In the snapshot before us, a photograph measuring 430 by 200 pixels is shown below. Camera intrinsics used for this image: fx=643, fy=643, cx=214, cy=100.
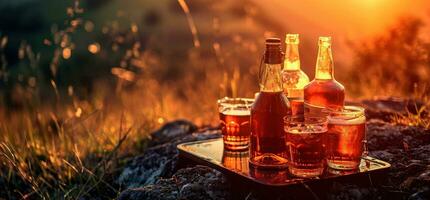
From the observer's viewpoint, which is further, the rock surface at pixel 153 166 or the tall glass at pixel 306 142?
the rock surface at pixel 153 166

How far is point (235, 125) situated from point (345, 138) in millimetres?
643

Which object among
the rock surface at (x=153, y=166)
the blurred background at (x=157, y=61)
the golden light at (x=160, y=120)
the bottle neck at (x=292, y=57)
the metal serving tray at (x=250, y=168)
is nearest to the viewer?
the metal serving tray at (x=250, y=168)

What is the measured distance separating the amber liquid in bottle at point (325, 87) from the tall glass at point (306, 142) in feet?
0.73

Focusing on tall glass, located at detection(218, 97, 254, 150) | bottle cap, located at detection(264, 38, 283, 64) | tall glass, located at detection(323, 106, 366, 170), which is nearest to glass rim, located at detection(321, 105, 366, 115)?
tall glass, located at detection(323, 106, 366, 170)

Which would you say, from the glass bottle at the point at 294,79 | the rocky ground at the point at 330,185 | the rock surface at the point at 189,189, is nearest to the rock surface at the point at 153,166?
the rocky ground at the point at 330,185

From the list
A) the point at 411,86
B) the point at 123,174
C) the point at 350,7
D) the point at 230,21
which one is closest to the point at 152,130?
the point at 123,174

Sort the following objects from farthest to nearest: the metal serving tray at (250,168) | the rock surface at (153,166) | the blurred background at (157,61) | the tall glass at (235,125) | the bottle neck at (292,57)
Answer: the blurred background at (157,61), the rock surface at (153,166), the tall glass at (235,125), the bottle neck at (292,57), the metal serving tray at (250,168)

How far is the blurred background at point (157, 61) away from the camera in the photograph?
4930mm

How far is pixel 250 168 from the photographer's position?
287 centimetres

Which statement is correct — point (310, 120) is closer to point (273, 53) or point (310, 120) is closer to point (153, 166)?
point (273, 53)

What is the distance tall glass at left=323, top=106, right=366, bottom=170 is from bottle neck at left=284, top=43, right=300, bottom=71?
1.19 feet

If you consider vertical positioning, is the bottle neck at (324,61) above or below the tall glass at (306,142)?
above

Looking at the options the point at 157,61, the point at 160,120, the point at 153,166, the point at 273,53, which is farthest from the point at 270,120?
the point at 157,61

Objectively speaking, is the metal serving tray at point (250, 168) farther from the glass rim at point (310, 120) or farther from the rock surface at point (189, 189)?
the glass rim at point (310, 120)
